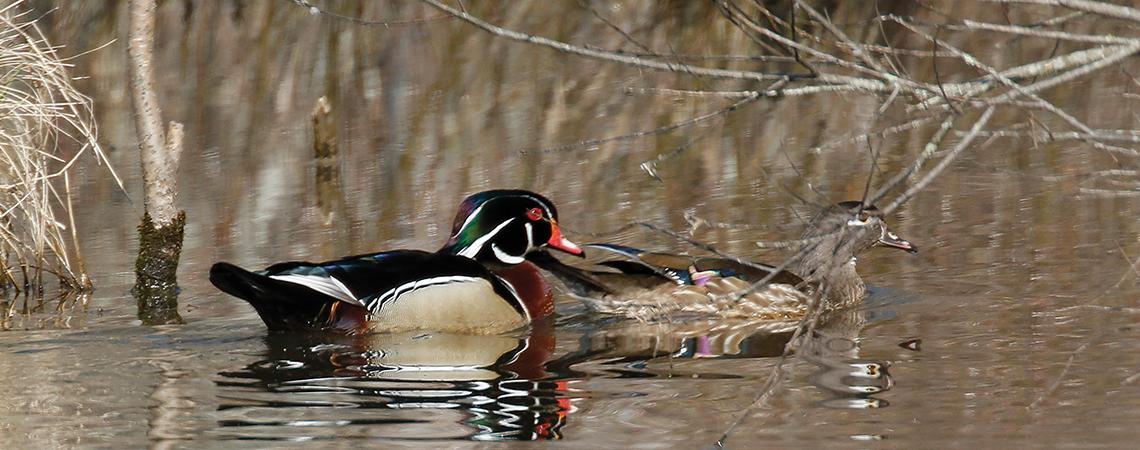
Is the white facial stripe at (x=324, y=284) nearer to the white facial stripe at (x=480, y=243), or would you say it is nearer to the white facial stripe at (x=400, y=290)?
the white facial stripe at (x=400, y=290)

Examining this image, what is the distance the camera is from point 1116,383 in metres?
6.74

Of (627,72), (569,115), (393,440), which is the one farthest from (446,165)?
(393,440)

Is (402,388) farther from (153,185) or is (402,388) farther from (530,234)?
(153,185)

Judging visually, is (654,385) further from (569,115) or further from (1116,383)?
(569,115)

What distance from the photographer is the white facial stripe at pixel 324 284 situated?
8672mm

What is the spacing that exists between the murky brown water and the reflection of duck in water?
2 centimetres

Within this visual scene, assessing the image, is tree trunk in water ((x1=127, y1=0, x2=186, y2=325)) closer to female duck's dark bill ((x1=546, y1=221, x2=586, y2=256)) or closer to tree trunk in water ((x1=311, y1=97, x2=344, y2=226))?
female duck's dark bill ((x1=546, y1=221, x2=586, y2=256))

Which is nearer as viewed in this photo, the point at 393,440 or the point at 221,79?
the point at 393,440

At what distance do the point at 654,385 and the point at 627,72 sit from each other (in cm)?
1107

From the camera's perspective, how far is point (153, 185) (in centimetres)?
1005

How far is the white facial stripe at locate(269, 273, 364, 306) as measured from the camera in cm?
867

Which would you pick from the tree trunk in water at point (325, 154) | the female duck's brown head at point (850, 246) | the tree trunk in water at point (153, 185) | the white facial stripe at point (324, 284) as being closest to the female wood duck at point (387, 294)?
the white facial stripe at point (324, 284)

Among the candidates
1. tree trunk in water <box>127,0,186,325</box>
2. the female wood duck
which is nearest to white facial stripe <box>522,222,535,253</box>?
the female wood duck

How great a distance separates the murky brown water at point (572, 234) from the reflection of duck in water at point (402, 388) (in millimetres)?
24
